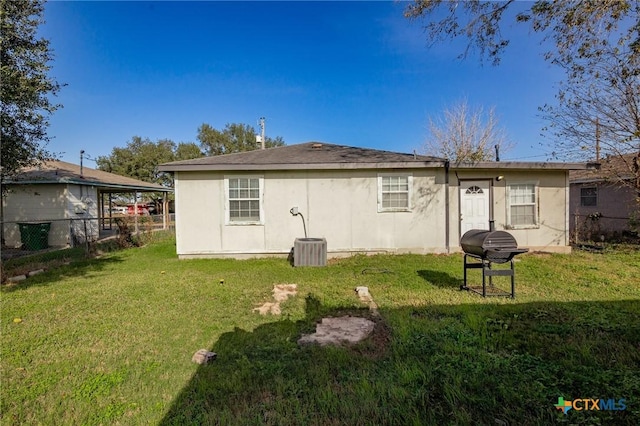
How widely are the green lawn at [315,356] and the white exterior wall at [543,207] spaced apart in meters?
3.26

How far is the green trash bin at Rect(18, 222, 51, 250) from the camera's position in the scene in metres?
10.9

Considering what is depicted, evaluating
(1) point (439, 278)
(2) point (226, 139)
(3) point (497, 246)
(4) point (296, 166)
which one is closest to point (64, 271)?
(4) point (296, 166)

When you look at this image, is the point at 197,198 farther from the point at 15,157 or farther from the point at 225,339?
the point at 225,339

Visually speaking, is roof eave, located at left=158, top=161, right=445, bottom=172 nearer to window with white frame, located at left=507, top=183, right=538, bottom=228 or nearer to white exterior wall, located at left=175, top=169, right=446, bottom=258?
white exterior wall, located at left=175, top=169, right=446, bottom=258

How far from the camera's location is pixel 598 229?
41.7ft

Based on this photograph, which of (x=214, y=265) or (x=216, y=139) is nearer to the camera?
(x=214, y=265)

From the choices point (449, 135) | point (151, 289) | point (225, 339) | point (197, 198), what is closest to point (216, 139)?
point (449, 135)

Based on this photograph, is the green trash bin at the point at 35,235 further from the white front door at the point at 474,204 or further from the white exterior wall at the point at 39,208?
the white front door at the point at 474,204

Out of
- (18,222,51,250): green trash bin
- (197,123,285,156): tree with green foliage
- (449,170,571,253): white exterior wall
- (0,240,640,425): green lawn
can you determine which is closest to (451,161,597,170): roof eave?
(449,170,571,253): white exterior wall

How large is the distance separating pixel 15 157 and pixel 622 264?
13.3 meters

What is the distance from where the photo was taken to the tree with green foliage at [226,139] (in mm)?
37750

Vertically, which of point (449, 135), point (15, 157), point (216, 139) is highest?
point (216, 139)

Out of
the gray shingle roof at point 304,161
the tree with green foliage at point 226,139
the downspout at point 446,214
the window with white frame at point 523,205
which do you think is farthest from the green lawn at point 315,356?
the tree with green foliage at point 226,139

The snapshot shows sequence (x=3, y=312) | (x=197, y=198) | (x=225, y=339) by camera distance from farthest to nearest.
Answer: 1. (x=197, y=198)
2. (x=3, y=312)
3. (x=225, y=339)
